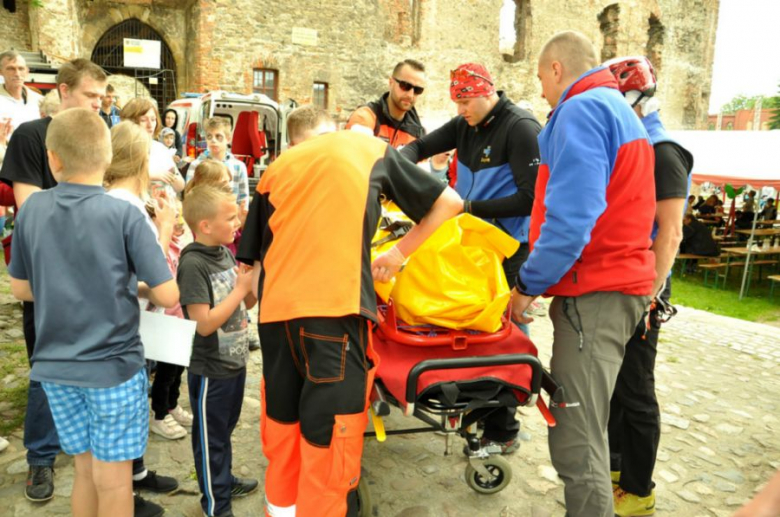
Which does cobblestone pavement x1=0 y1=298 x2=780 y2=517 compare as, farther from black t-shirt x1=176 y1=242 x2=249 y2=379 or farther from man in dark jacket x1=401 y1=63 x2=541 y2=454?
black t-shirt x1=176 y1=242 x2=249 y2=379

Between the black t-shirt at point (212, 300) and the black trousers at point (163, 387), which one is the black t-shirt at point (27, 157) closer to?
the black t-shirt at point (212, 300)

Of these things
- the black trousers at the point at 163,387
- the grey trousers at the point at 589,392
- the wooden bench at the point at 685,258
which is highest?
the grey trousers at the point at 589,392

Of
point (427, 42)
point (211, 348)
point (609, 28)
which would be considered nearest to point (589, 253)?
point (211, 348)

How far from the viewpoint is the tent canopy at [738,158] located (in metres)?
10.7

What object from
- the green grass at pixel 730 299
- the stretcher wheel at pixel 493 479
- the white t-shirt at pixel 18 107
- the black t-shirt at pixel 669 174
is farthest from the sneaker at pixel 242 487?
the green grass at pixel 730 299

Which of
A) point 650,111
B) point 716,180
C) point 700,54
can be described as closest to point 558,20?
point 700,54

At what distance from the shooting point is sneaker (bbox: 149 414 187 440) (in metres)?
3.64

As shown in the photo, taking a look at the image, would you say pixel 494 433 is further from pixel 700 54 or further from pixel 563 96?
pixel 700 54

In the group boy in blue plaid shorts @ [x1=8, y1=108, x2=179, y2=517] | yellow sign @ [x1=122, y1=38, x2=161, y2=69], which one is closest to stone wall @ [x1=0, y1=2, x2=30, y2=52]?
yellow sign @ [x1=122, y1=38, x2=161, y2=69]

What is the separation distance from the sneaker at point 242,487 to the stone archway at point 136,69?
19.2 m

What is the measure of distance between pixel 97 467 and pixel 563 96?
8.27 ft

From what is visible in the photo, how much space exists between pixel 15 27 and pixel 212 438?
70.1 ft

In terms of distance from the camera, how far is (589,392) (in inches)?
97.9

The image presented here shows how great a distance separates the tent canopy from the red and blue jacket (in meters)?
9.03
